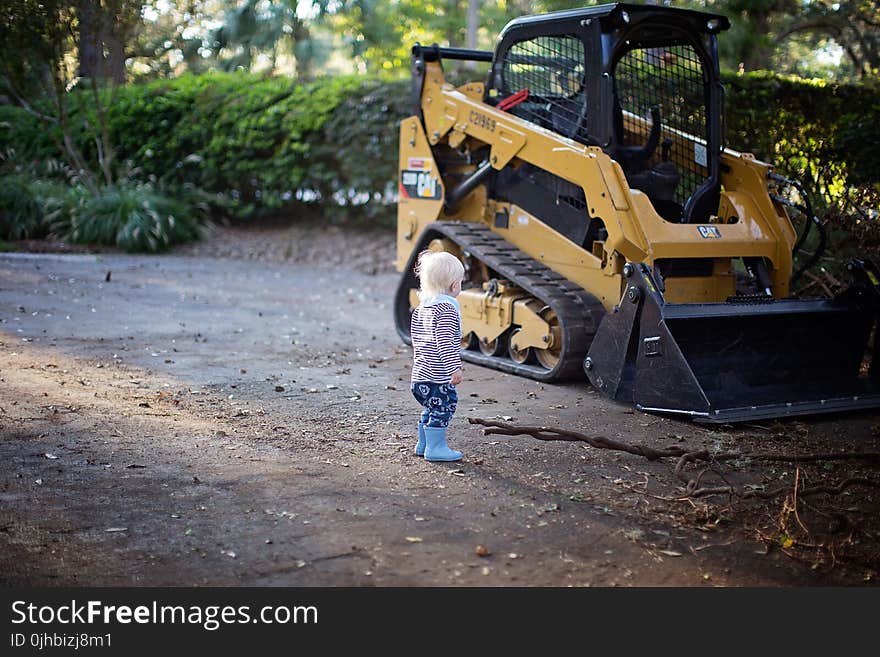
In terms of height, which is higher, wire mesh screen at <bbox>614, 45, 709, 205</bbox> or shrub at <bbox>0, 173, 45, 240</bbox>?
wire mesh screen at <bbox>614, 45, 709, 205</bbox>

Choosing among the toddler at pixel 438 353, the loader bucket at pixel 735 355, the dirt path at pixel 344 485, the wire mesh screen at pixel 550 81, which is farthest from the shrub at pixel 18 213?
the toddler at pixel 438 353

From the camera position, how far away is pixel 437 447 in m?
5.23

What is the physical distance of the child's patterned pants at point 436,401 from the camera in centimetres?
523

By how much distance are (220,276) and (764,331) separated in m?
7.88

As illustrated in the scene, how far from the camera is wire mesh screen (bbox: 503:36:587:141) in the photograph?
7.66 m

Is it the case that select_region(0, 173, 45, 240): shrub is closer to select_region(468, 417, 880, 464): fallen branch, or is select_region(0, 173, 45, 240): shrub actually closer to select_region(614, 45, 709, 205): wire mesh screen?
select_region(614, 45, 709, 205): wire mesh screen

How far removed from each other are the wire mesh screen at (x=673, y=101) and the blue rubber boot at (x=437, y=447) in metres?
3.41

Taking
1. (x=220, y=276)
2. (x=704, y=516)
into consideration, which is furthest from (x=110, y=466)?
(x=220, y=276)

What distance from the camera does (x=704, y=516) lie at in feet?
14.7

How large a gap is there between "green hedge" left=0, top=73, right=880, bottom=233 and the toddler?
737 centimetres

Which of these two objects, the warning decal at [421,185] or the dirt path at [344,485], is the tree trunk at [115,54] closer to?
the warning decal at [421,185]

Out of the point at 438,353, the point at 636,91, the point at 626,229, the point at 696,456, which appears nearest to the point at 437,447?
the point at 438,353

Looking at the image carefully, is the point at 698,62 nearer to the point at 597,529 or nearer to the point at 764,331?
the point at 764,331

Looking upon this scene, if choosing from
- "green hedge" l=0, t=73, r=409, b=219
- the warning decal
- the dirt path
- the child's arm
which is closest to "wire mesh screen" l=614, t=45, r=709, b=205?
the warning decal
